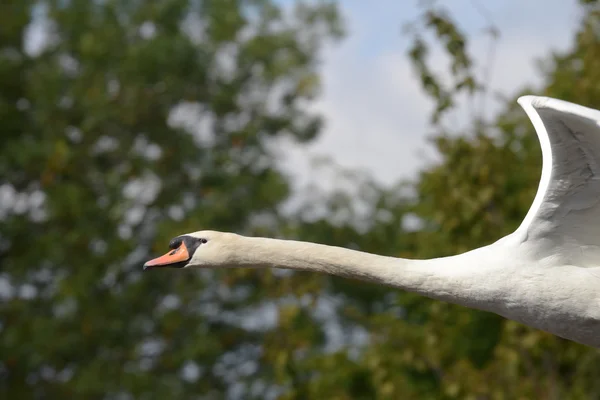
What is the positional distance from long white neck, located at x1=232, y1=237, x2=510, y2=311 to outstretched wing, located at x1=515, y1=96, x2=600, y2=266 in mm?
289

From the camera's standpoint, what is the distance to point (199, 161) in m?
23.9

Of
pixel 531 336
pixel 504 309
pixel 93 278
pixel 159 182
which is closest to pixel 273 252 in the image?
pixel 504 309

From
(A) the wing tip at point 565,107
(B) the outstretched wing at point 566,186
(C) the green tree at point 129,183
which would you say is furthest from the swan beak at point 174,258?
(C) the green tree at point 129,183

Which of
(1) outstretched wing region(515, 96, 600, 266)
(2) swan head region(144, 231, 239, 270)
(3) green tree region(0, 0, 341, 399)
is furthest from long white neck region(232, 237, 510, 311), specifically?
(3) green tree region(0, 0, 341, 399)

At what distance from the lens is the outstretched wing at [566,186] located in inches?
199

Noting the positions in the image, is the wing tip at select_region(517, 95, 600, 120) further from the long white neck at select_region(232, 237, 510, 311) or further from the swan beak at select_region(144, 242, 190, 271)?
the swan beak at select_region(144, 242, 190, 271)

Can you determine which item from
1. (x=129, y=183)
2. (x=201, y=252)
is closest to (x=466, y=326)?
(x=201, y=252)

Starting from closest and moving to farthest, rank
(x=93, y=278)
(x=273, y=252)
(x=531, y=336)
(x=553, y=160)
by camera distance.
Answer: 1. (x=553, y=160)
2. (x=273, y=252)
3. (x=531, y=336)
4. (x=93, y=278)

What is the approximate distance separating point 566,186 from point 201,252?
1.90 meters

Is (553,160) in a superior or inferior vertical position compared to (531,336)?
superior

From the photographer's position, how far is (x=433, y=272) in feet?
17.8

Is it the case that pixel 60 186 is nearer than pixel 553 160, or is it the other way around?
pixel 553 160

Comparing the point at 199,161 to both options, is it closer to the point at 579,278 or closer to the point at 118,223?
the point at 118,223

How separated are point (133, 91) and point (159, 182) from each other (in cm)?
194
